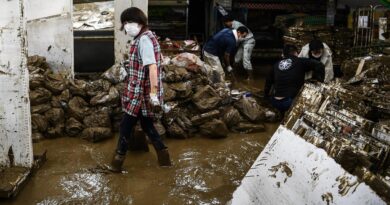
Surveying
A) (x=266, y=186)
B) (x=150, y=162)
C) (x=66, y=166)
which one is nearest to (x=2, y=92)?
(x=66, y=166)

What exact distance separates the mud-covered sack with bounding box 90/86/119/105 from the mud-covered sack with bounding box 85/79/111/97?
96 mm

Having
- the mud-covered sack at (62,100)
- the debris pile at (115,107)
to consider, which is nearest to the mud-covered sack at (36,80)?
the debris pile at (115,107)

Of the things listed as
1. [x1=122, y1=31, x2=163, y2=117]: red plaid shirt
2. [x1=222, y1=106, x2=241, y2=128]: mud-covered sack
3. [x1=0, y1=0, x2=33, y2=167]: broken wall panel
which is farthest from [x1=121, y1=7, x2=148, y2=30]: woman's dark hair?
[x1=222, y1=106, x2=241, y2=128]: mud-covered sack

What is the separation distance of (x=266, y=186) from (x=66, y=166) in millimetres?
2577

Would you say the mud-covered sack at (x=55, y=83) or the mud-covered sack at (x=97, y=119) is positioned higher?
the mud-covered sack at (x=55, y=83)

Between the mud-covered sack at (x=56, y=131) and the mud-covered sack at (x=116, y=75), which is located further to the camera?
the mud-covered sack at (x=116, y=75)

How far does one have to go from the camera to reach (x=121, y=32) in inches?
287

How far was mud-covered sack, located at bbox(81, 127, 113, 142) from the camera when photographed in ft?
19.4

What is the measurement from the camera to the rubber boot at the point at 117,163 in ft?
16.4

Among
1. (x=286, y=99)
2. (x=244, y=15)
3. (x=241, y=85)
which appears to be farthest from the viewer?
(x=244, y=15)

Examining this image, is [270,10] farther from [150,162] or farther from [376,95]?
[376,95]

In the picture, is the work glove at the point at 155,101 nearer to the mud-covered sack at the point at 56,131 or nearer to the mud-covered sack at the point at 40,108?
the mud-covered sack at the point at 56,131

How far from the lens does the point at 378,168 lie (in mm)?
3000

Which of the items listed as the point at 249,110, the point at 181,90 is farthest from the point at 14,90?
the point at 249,110
